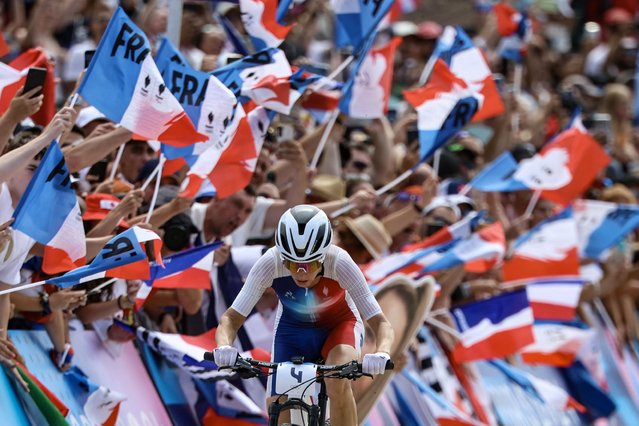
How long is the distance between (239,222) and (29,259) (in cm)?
190

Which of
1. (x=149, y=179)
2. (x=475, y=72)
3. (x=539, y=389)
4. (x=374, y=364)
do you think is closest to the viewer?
(x=374, y=364)

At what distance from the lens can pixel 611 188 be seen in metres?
16.8

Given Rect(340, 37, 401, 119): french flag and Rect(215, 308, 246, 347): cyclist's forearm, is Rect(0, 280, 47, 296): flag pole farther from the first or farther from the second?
Rect(340, 37, 401, 119): french flag

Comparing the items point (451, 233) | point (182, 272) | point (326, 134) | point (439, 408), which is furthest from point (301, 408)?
point (451, 233)

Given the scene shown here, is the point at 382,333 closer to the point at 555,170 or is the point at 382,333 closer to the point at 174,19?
the point at 174,19

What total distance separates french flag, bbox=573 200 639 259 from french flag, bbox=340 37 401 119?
3.92m

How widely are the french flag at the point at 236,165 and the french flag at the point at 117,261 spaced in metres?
1.21

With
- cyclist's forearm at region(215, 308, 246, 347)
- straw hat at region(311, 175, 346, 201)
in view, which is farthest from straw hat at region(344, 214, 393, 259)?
cyclist's forearm at region(215, 308, 246, 347)

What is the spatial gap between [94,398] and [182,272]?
0.92m

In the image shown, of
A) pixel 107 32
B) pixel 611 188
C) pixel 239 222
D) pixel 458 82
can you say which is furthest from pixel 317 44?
pixel 107 32

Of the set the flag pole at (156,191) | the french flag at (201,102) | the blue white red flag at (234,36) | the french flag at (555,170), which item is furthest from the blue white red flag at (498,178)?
the flag pole at (156,191)

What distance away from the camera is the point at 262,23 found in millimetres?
11086

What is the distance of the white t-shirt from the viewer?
809 centimetres

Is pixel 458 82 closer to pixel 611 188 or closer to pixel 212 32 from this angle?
pixel 212 32
